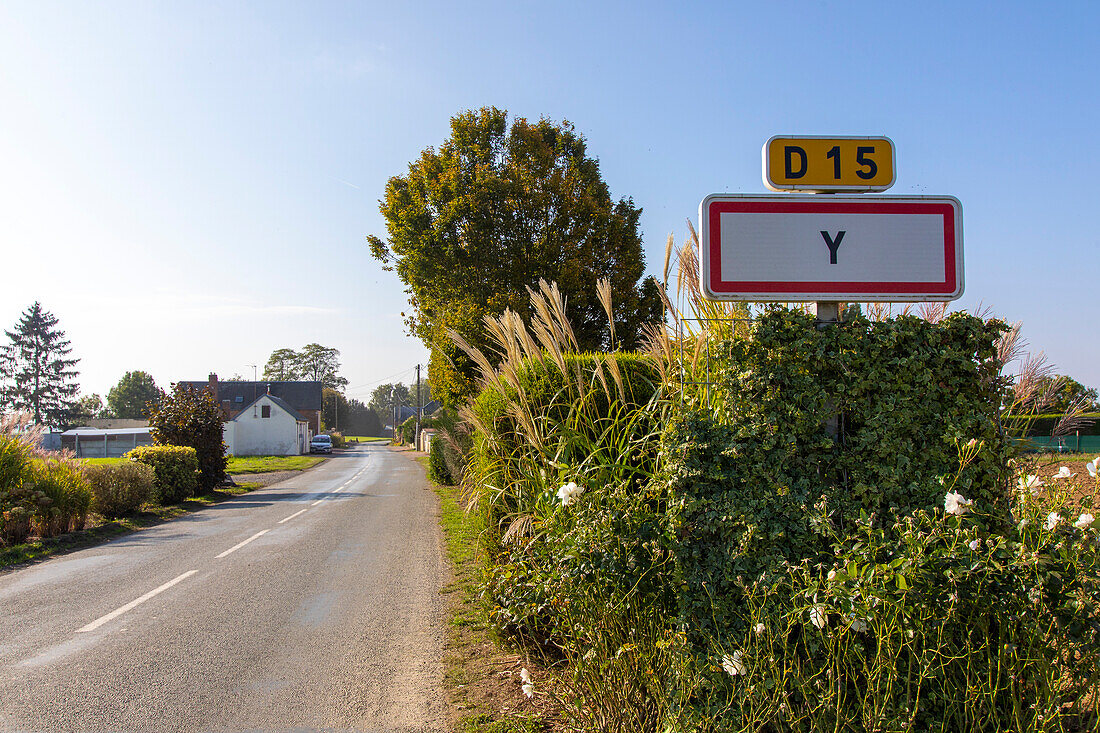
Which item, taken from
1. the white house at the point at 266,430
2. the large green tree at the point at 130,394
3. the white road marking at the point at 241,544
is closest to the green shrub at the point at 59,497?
the white road marking at the point at 241,544

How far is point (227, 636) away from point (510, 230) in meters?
13.0

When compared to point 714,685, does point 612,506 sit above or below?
above

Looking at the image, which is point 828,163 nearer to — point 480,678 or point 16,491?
point 480,678

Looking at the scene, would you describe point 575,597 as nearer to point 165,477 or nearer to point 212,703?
point 212,703

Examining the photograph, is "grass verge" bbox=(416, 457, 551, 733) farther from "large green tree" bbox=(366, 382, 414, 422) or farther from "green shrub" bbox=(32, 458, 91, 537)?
"large green tree" bbox=(366, 382, 414, 422)

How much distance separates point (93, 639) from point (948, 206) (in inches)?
281

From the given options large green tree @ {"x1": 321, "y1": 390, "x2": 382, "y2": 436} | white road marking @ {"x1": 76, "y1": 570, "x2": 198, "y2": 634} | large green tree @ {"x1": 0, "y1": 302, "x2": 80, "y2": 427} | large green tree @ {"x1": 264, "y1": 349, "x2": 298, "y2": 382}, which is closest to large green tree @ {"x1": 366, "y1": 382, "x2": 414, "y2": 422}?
large green tree @ {"x1": 321, "y1": 390, "x2": 382, "y2": 436}

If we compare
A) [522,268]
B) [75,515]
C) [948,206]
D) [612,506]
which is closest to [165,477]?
[75,515]

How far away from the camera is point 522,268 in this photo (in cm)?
1727

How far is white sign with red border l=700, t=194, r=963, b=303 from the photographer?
3244 mm

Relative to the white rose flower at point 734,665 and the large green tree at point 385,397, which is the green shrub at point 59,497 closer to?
the white rose flower at point 734,665

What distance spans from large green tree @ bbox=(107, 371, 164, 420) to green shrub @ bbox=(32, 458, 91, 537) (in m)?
95.3

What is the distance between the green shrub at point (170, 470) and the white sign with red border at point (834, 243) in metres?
17.8

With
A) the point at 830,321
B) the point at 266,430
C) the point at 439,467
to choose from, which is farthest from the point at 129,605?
the point at 266,430
